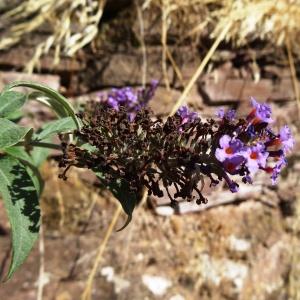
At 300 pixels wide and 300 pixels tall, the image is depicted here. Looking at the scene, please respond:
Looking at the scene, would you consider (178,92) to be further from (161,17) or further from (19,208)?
(19,208)

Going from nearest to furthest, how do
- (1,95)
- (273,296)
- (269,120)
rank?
(269,120), (1,95), (273,296)

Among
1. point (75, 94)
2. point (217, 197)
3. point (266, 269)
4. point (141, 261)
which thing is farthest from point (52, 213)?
point (266, 269)

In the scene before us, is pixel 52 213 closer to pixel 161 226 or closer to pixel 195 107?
pixel 161 226

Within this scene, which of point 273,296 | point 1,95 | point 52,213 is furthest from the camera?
point 273,296

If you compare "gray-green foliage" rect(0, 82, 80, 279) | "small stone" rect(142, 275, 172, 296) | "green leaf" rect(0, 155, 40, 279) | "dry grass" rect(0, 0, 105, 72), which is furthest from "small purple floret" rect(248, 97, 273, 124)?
"dry grass" rect(0, 0, 105, 72)

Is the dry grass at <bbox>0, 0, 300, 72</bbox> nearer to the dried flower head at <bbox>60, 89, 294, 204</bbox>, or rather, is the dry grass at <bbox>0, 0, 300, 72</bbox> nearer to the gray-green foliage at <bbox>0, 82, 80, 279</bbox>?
the gray-green foliage at <bbox>0, 82, 80, 279</bbox>

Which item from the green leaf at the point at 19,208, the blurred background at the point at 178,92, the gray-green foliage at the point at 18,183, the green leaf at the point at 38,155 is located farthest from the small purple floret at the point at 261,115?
the blurred background at the point at 178,92

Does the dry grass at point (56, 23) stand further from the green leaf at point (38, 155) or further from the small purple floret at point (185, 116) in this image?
the small purple floret at point (185, 116)
